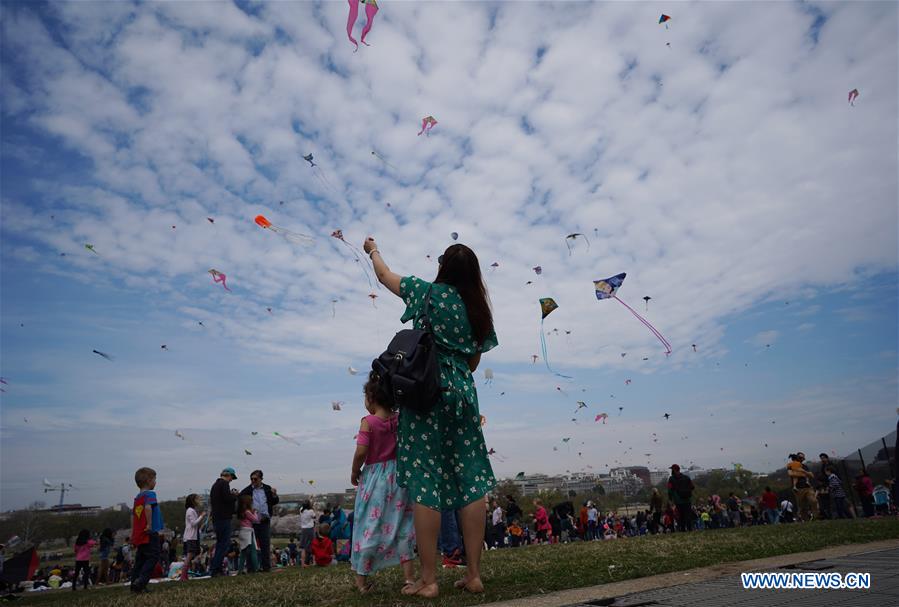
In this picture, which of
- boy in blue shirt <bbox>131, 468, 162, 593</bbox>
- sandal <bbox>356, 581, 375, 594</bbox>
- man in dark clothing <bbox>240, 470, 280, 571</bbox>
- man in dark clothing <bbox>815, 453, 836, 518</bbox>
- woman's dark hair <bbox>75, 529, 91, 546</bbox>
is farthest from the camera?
man in dark clothing <bbox>815, 453, 836, 518</bbox>

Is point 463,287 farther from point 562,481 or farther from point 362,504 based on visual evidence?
point 562,481

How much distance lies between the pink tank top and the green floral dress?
0.77 metres

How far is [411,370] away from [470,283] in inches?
29.4

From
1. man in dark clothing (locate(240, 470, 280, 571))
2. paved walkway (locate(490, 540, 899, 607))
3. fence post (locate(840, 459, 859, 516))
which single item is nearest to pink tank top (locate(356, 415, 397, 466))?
paved walkway (locate(490, 540, 899, 607))

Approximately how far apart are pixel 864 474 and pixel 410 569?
15982mm

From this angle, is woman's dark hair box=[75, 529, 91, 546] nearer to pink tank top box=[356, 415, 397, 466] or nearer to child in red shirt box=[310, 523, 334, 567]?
child in red shirt box=[310, 523, 334, 567]

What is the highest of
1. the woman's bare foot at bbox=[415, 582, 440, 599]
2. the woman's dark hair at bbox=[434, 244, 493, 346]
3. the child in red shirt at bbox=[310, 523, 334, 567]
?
the woman's dark hair at bbox=[434, 244, 493, 346]

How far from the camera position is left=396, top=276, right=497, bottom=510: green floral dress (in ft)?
10.4

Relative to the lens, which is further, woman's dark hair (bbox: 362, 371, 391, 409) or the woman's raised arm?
woman's dark hair (bbox: 362, 371, 391, 409)

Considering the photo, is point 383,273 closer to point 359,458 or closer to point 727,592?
point 359,458

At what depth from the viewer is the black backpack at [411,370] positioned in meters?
3.00

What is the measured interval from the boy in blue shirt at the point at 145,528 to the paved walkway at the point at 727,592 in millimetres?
5506

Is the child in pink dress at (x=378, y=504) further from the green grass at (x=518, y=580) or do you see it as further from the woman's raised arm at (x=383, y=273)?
the woman's raised arm at (x=383, y=273)

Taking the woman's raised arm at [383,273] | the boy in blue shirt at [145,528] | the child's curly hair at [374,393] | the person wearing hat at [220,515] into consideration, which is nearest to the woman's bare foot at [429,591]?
the child's curly hair at [374,393]
